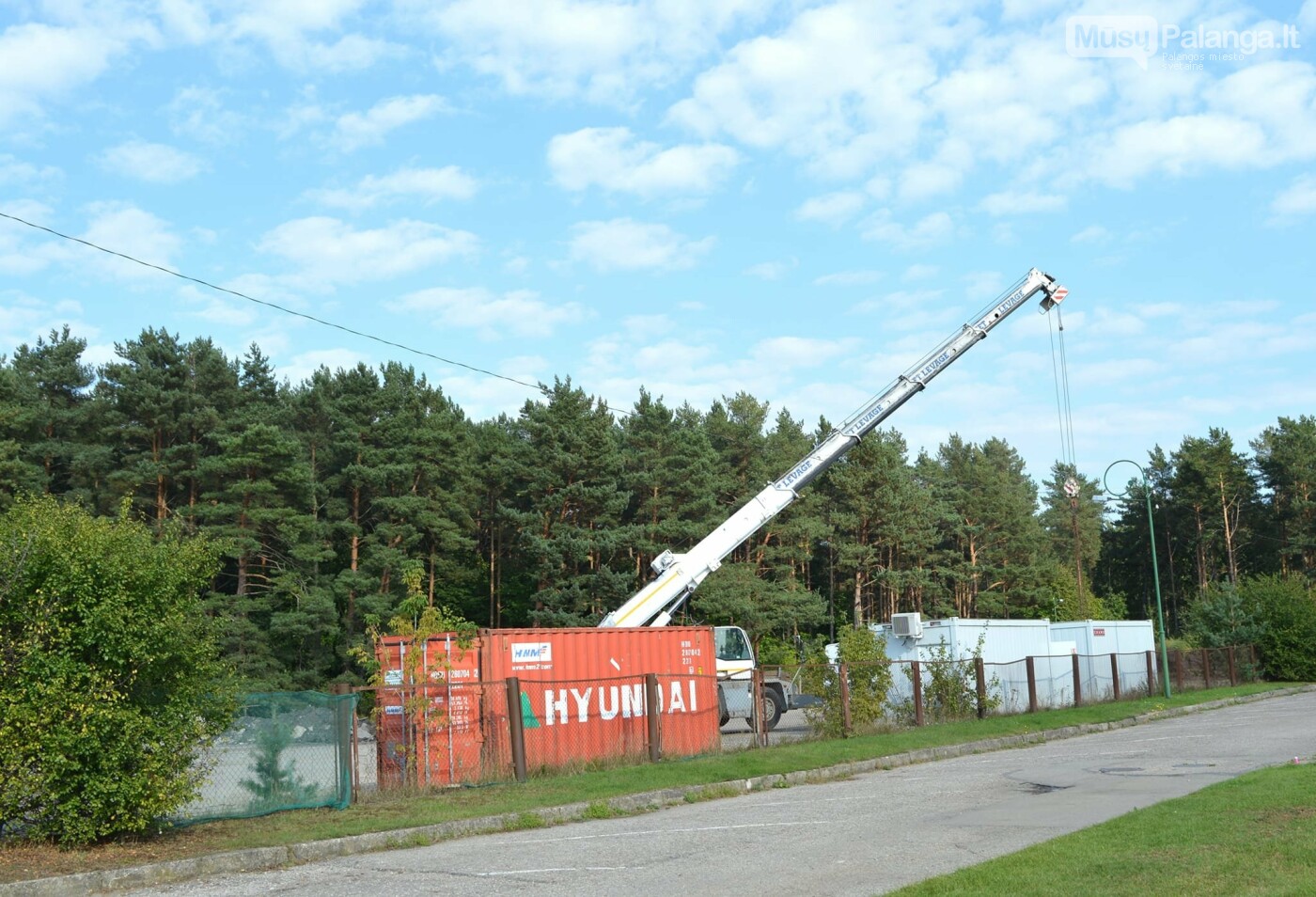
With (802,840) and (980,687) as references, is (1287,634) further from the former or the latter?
(802,840)

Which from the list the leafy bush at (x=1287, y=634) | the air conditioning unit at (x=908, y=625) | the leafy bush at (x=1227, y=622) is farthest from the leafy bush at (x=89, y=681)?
the leafy bush at (x=1287, y=634)

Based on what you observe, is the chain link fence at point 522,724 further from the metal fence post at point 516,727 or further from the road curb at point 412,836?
the road curb at point 412,836

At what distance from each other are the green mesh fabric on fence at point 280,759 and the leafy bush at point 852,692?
10853 millimetres

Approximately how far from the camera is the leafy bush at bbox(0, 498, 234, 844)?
11.0m

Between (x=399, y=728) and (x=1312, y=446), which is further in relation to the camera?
(x=1312, y=446)

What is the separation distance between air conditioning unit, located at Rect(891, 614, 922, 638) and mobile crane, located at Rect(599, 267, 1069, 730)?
3168mm

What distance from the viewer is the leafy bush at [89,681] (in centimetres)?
1095

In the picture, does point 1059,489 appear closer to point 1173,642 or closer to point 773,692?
point 1173,642

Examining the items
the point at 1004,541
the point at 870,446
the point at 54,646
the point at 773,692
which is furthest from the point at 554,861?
the point at 1004,541

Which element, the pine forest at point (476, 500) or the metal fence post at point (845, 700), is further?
the pine forest at point (476, 500)

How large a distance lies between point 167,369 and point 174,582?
40.3 meters

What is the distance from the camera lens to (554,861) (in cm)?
1076

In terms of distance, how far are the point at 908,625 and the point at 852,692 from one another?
6.12 metres

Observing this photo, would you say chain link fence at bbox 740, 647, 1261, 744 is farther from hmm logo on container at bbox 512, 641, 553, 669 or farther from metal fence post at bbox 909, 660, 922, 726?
hmm logo on container at bbox 512, 641, 553, 669
